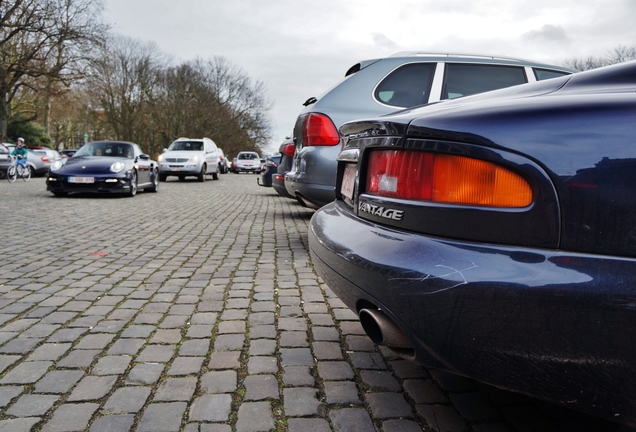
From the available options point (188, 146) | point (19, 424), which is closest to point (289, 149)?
point (19, 424)

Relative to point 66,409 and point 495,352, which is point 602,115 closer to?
point 495,352

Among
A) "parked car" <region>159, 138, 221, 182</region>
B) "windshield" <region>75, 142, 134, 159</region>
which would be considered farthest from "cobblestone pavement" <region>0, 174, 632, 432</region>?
"parked car" <region>159, 138, 221, 182</region>

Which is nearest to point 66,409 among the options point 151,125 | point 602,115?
point 602,115

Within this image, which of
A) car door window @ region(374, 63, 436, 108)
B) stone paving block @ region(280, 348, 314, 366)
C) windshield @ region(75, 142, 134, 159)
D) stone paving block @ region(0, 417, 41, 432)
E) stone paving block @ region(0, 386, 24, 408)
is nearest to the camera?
stone paving block @ region(0, 417, 41, 432)

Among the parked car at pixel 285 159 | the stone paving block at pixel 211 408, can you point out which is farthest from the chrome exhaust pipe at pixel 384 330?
the parked car at pixel 285 159

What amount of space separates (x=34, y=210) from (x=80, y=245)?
4560 millimetres

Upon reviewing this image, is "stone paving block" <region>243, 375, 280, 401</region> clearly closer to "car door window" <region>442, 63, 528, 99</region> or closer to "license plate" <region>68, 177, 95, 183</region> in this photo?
"car door window" <region>442, 63, 528, 99</region>

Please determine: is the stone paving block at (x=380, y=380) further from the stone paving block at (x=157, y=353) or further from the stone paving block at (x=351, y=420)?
the stone paving block at (x=157, y=353)

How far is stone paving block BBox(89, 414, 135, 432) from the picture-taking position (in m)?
2.12

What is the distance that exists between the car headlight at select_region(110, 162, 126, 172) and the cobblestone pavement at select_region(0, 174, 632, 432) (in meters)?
8.06

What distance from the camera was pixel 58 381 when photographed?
254cm

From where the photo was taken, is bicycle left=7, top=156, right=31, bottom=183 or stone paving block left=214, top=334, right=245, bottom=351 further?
bicycle left=7, top=156, right=31, bottom=183

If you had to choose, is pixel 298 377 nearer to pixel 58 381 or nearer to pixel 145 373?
pixel 145 373

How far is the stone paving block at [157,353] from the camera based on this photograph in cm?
281
